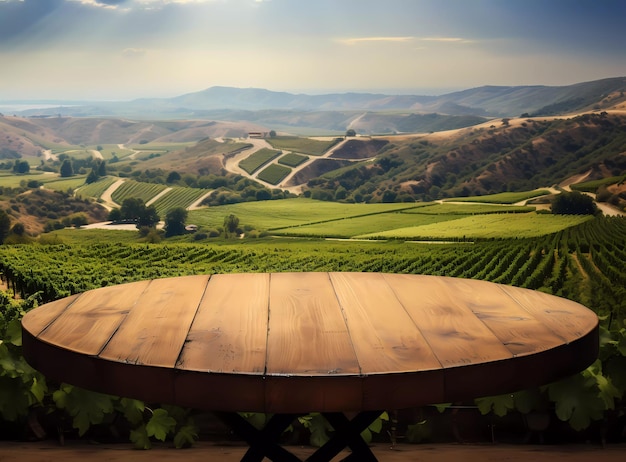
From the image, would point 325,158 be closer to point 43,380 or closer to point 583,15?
point 583,15

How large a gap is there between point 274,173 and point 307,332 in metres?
64.0

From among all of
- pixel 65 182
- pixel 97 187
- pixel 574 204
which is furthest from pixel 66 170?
pixel 574 204

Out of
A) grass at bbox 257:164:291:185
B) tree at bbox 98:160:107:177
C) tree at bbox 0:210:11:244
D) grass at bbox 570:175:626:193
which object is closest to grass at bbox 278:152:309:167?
grass at bbox 257:164:291:185

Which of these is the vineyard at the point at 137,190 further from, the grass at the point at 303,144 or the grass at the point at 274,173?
the grass at the point at 303,144

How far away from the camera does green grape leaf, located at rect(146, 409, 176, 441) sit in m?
2.44

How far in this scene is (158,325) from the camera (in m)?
1.53

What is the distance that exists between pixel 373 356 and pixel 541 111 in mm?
45962

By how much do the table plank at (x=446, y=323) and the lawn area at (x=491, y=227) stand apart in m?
16.0

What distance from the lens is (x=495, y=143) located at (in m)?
43.7

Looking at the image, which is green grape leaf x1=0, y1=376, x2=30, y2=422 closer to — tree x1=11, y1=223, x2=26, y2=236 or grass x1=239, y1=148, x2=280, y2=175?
tree x1=11, y1=223, x2=26, y2=236

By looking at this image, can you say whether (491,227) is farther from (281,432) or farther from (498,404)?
(281,432)


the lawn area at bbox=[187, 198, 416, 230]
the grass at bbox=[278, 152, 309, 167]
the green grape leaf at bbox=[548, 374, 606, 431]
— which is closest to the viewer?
the green grape leaf at bbox=[548, 374, 606, 431]

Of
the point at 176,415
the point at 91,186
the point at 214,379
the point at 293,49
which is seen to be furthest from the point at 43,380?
the point at 91,186

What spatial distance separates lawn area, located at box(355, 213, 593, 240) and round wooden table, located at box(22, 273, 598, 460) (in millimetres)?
16290
